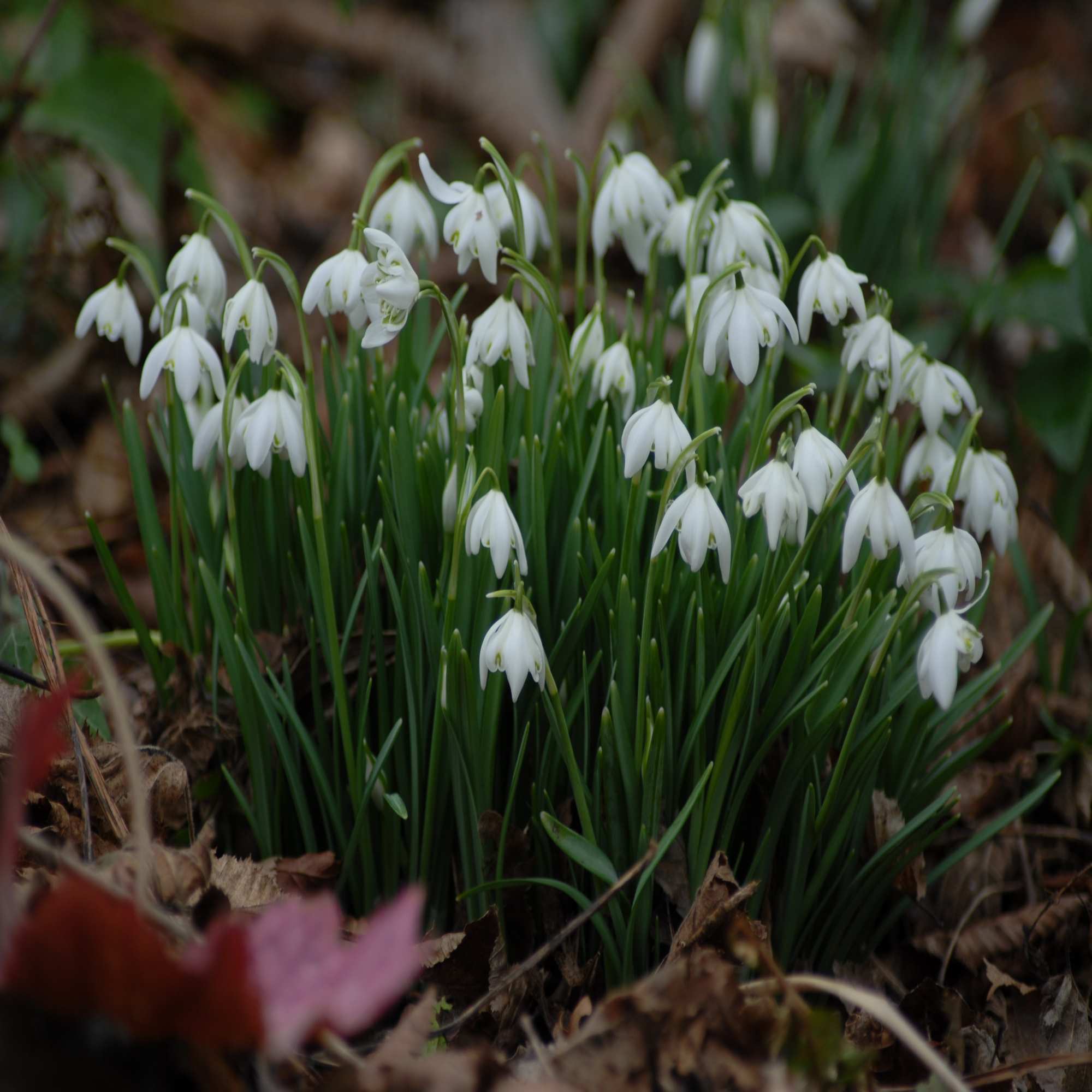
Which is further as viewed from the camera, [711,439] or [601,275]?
[601,275]

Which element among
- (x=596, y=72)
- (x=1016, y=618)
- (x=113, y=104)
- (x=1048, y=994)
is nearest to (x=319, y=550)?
(x=1048, y=994)

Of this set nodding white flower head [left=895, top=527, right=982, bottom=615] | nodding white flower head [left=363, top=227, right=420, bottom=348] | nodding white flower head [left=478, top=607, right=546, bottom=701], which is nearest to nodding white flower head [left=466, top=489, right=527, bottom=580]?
nodding white flower head [left=478, top=607, right=546, bottom=701]

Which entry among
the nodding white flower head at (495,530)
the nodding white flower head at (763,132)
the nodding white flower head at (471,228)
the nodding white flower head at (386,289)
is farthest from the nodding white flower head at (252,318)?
the nodding white flower head at (763,132)

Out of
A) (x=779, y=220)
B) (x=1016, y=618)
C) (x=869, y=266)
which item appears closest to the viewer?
(x=1016, y=618)

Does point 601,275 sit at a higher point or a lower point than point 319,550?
higher

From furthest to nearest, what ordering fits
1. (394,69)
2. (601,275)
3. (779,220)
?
(394,69)
(779,220)
(601,275)

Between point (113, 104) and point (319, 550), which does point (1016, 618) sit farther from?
point (113, 104)

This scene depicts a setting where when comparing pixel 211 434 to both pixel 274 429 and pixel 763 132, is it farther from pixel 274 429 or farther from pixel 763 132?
pixel 763 132

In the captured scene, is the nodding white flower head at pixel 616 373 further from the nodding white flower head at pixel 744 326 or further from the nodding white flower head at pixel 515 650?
the nodding white flower head at pixel 515 650
